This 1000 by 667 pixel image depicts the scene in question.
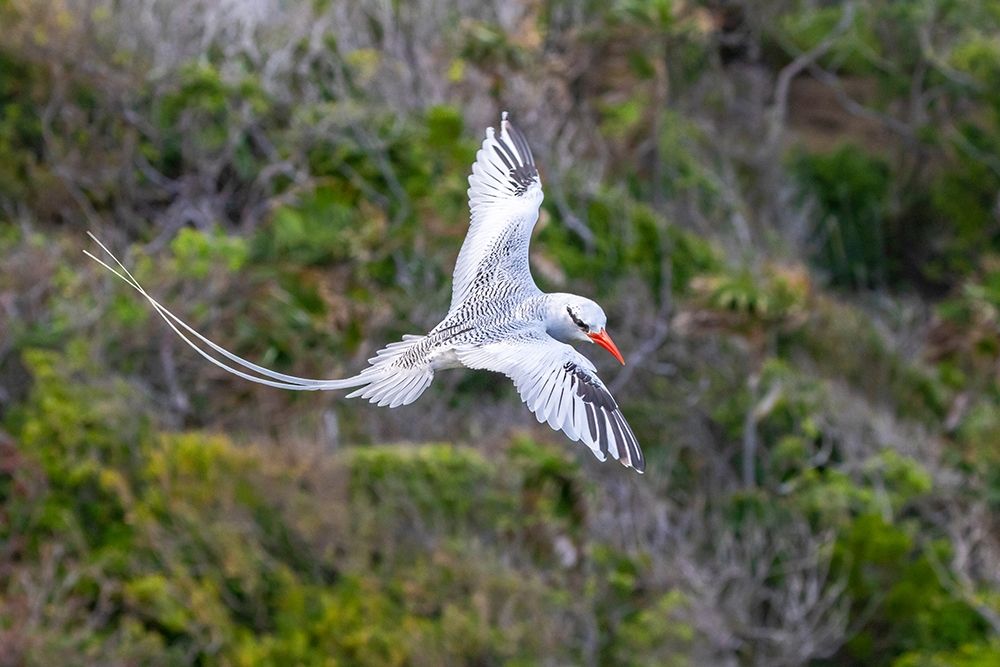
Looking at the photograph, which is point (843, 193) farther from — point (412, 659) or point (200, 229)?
point (412, 659)

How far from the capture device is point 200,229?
2434 cm

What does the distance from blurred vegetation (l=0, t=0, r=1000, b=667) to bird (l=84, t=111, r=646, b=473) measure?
10369mm

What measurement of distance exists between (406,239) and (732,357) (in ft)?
15.2

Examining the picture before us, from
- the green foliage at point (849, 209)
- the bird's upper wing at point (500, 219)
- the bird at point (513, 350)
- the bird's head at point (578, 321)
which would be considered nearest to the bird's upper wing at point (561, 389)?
the bird at point (513, 350)

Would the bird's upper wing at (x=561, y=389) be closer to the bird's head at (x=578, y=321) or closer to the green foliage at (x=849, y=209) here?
the bird's head at (x=578, y=321)

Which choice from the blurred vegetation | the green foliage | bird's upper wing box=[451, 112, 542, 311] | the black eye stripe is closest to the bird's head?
the black eye stripe

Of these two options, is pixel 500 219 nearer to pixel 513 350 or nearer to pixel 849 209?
pixel 513 350

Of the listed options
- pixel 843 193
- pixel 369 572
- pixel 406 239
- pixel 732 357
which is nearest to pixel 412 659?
pixel 369 572

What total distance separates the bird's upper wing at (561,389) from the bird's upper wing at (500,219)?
67 centimetres

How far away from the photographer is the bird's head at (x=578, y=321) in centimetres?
835

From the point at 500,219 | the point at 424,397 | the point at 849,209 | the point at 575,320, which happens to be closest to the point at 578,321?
the point at 575,320

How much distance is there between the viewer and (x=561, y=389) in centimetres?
814

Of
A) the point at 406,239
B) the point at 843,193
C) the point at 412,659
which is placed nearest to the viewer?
the point at 412,659

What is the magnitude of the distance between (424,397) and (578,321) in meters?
14.1
